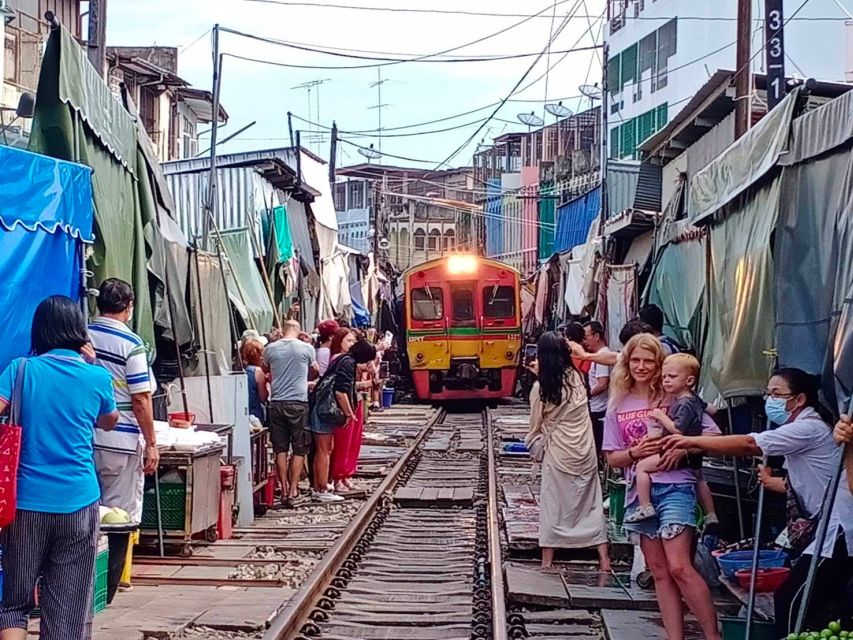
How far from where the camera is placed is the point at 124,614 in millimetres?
7613

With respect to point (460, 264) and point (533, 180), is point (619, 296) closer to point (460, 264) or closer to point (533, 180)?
point (460, 264)

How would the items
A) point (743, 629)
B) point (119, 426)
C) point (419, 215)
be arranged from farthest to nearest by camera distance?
1. point (419, 215)
2. point (119, 426)
3. point (743, 629)

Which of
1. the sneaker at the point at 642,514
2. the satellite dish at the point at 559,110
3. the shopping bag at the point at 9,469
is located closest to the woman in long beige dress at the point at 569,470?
the sneaker at the point at 642,514

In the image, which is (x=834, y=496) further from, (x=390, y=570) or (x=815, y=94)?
(x=390, y=570)

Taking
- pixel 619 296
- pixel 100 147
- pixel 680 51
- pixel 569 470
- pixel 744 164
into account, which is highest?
pixel 680 51

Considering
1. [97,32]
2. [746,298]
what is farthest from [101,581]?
[97,32]

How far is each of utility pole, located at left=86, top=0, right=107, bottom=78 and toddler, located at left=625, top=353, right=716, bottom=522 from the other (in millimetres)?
5920

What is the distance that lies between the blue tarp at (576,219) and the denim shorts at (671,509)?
20.6m

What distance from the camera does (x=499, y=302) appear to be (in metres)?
28.3

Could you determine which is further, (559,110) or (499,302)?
(559,110)

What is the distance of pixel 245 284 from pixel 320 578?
8986mm

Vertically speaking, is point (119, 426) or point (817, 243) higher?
point (817, 243)

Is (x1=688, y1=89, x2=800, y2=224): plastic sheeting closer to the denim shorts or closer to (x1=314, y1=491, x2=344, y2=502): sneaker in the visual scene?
the denim shorts

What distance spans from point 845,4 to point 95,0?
101 feet
